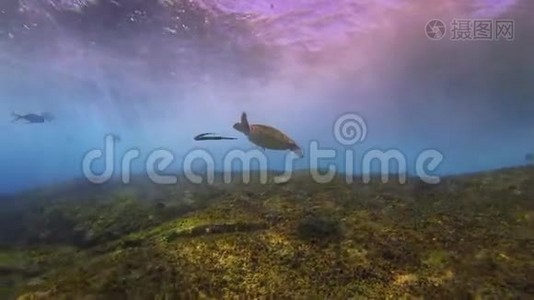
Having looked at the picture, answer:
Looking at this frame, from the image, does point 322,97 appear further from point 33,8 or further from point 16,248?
point 16,248

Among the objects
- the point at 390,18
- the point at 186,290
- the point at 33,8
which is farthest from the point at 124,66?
the point at 186,290

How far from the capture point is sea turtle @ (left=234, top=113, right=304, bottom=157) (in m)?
5.42

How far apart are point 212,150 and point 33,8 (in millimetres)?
3742

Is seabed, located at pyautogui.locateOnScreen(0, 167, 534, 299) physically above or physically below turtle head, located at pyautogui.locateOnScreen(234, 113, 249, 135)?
below

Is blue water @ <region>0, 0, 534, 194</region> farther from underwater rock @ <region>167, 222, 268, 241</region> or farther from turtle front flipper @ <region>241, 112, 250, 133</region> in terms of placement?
underwater rock @ <region>167, 222, 268, 241</region>

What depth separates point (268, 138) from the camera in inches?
215

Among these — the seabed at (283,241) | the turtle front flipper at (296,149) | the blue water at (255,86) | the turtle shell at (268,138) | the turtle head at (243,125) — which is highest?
the blue water at (255,86)

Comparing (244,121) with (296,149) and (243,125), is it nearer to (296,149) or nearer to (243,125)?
(243,125)

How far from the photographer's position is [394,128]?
998 cm

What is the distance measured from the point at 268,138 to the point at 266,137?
0.03 m

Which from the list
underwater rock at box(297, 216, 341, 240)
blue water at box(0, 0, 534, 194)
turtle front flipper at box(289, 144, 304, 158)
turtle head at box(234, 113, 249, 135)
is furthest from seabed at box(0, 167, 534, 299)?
blue water at box(0, 0, 534, 194)

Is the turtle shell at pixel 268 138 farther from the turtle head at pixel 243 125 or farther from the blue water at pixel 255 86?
the blue water at pixel 255 86

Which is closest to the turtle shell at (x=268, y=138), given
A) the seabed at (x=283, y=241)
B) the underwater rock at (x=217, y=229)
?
the seabed at (x=283, y=241)

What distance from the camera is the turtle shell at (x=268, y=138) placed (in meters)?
5.43
